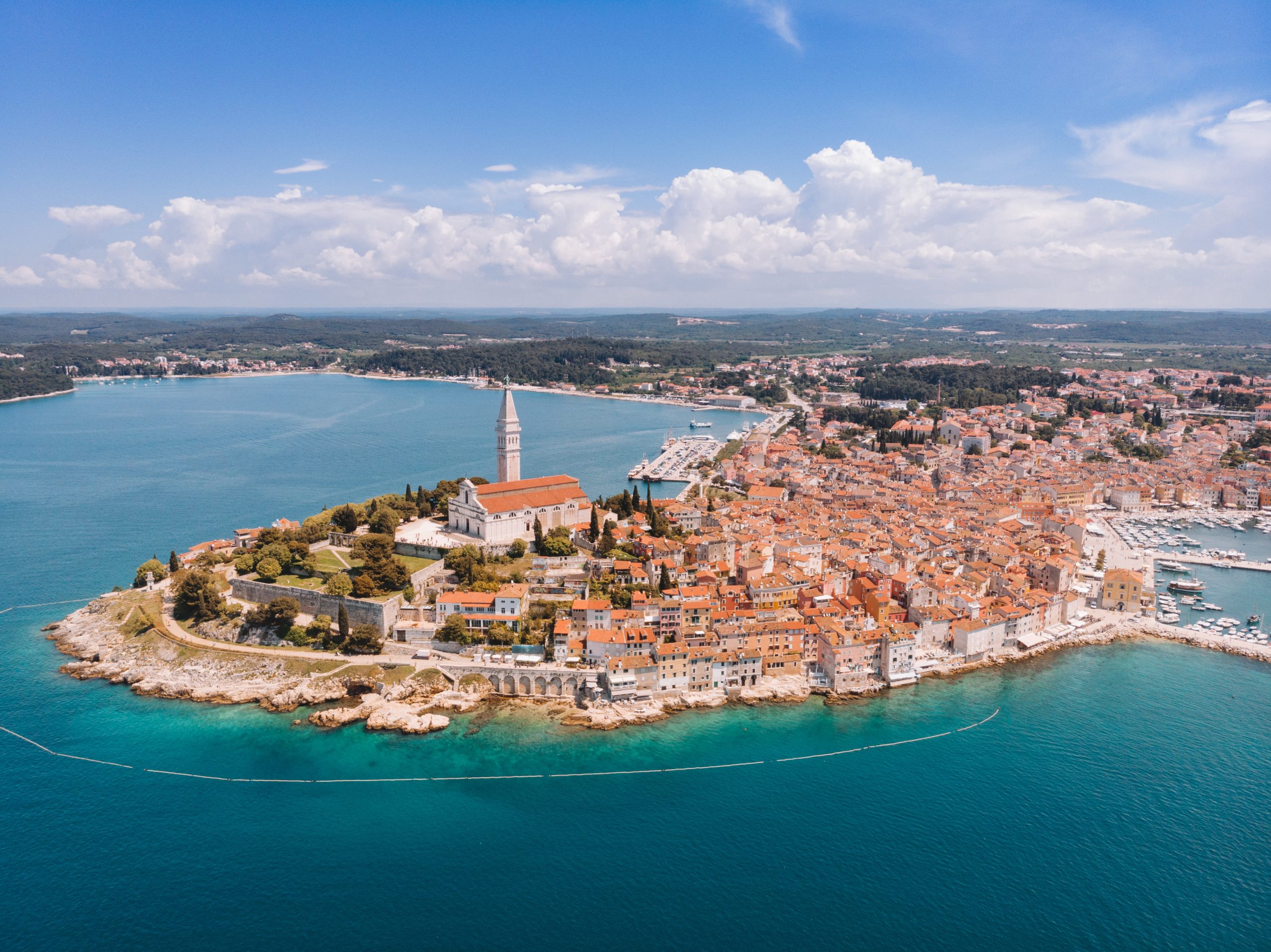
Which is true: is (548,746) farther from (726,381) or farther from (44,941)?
(726,381)

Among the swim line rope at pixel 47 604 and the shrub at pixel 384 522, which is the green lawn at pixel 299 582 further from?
the swim line rope at pixel 47 604

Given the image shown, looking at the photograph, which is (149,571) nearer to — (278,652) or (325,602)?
(325,602)

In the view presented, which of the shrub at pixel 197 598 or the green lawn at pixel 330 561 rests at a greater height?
the green lawn at pixel 330 561

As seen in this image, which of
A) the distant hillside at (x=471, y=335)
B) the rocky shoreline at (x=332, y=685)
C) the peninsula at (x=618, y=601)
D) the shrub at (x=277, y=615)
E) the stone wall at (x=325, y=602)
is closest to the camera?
the rocky shoreline at (x=332, y=685)

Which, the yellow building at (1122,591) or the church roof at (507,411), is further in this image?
the church roof at (507,411)

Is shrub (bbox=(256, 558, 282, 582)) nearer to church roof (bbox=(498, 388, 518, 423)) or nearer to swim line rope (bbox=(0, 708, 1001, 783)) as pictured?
swim line rope (bbox=(0, 708, 1001, 783))

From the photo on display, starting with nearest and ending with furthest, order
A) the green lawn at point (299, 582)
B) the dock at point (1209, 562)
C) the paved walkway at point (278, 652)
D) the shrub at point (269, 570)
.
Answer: the paved walkway at point (278, 652) → the green lawn at point (299, 582) → the shrub at point (269, 570) → the dock at point (1209, 562)

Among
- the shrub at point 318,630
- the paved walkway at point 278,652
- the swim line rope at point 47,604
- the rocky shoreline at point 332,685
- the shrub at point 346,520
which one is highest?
the shrub at point 346,520

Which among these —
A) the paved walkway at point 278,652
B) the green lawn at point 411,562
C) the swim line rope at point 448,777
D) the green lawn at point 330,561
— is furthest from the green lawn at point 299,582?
the swim line rope at point 448,777
